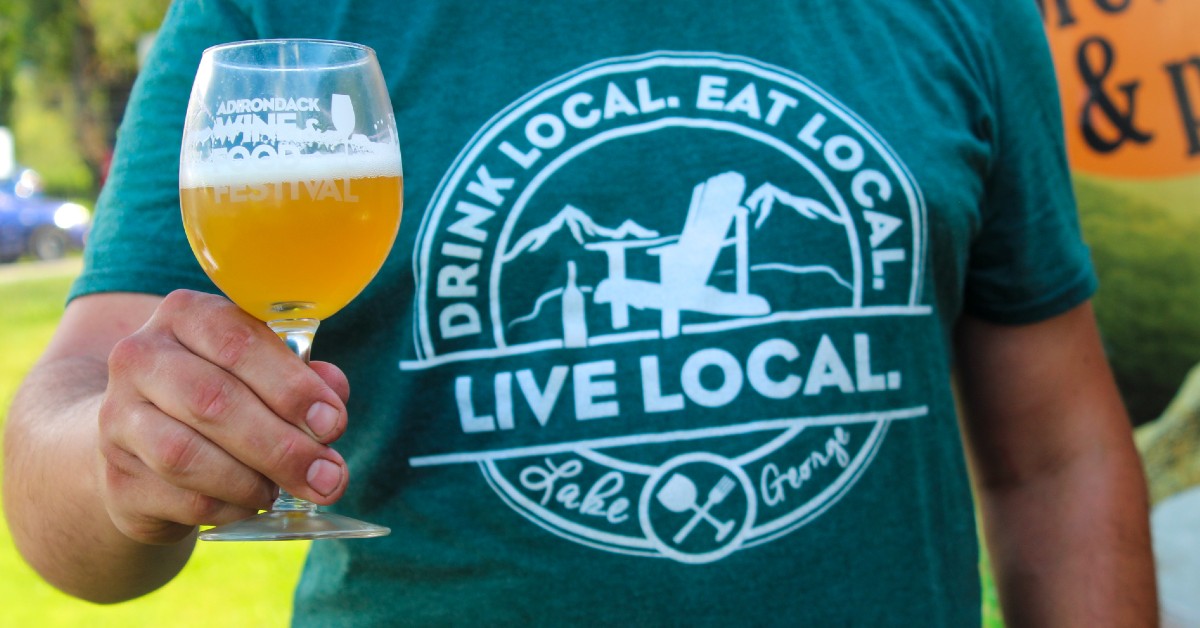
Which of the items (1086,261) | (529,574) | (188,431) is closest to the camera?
(188,431)

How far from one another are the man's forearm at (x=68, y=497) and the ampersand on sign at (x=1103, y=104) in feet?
7.88

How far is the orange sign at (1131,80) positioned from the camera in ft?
9.07

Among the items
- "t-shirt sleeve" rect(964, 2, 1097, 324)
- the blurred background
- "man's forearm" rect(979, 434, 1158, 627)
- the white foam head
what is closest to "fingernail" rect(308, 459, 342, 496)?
the white foam head

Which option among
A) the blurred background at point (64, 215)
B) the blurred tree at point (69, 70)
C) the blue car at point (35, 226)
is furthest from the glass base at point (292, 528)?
the blurred tree at point (69, 70)

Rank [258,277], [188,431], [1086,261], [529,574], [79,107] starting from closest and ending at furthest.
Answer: [188,431], [258,277], [529,574], [1086,261], [79,107]

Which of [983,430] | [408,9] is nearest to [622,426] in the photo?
[408,9]

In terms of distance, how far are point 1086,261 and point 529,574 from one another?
1.06 metres

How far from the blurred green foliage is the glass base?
2.28 meters

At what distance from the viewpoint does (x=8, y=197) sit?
766 inches

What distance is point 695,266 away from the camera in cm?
155

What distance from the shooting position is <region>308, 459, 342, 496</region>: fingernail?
3.61ft

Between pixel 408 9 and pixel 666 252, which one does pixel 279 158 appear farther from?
pixel 666 252

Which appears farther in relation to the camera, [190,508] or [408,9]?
[408,9]

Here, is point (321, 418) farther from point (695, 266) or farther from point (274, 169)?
point (695, 266)
